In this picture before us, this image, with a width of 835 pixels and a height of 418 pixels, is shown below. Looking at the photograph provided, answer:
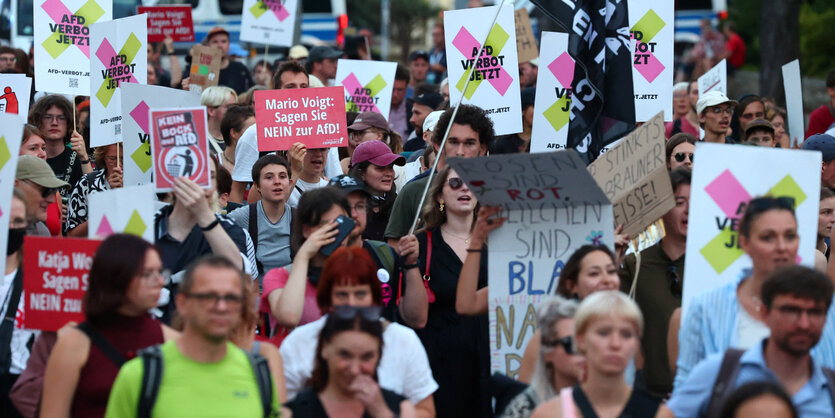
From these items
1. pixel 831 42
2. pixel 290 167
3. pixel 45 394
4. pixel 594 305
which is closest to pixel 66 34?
pixel 290 167

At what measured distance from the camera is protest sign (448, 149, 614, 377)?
580 cm

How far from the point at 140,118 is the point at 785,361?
187 inches

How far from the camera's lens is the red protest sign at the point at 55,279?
5.07 metres

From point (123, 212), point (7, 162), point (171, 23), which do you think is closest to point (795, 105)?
point (123, 212)

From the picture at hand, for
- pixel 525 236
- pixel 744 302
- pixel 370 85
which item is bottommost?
pixel 744 302

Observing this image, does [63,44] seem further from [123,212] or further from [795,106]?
[795,106]

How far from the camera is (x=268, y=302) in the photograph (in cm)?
582

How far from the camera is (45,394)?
4.44 metres

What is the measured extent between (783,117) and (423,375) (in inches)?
303

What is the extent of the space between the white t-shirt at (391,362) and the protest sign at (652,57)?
190 inches

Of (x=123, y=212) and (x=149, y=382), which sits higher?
(x=123, y=212)

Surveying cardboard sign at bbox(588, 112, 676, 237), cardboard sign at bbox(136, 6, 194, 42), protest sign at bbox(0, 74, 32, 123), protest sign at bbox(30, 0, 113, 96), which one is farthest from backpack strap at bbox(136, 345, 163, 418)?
cardboard sign at bbox(136, 6, 194, 42)

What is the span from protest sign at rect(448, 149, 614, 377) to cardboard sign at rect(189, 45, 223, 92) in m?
6.71

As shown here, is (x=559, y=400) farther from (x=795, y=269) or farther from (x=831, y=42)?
(x=831, y=42)
